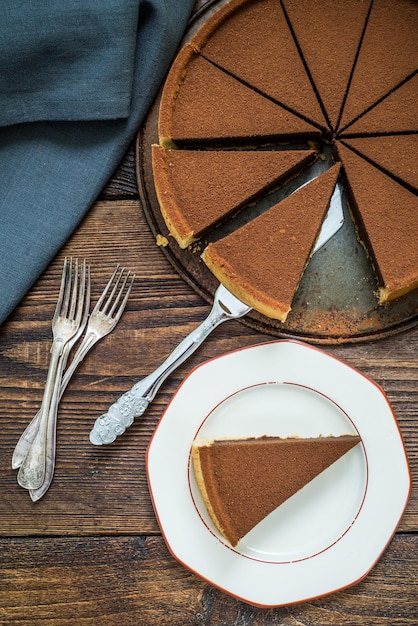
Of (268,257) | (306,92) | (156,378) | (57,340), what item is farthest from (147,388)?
(306,92)

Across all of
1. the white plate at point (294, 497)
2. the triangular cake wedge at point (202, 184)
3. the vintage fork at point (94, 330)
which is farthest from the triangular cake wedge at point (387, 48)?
the vintage fork at point (94, 330)

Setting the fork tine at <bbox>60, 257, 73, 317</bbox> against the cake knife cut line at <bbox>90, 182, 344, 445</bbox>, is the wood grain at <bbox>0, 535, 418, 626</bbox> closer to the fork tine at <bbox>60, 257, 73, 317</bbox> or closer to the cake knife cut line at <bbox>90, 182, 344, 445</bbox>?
the cake knife cut line at <bbox>90, 182, 344, 445</bbox>

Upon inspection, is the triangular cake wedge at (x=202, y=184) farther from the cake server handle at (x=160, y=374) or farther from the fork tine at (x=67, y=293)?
the fork tine at (x=67, y=293)

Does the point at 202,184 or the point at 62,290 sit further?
the point at 62,290

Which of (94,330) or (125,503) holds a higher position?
(94,330)

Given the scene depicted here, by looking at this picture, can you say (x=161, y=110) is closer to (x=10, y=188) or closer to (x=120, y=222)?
(x=120, y=222)

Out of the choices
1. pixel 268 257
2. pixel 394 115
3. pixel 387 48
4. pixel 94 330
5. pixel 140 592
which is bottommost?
pixel 140 592

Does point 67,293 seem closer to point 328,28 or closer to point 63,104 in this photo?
point 63,104
